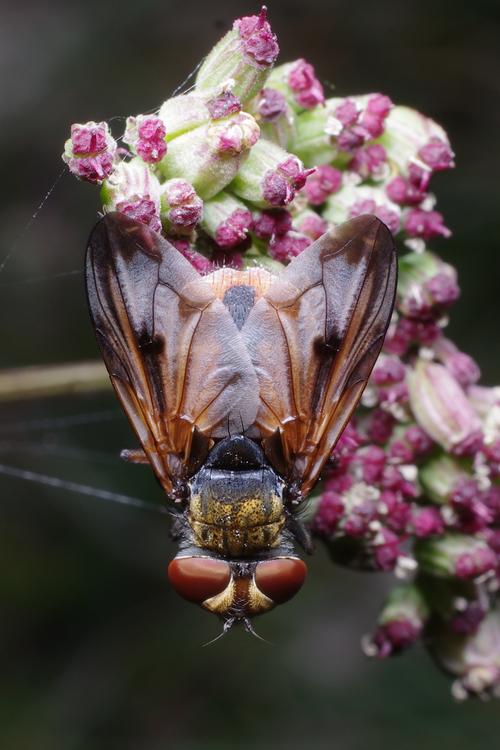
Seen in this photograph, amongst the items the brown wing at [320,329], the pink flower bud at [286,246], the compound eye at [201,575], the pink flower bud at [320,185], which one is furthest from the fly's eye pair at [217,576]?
the pink flower bud at [320,185]

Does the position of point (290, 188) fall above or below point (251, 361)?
above

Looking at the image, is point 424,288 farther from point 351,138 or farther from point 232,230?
point 232,230

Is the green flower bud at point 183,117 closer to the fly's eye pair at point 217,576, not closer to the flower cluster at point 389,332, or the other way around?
the flower cluster at point 389,332

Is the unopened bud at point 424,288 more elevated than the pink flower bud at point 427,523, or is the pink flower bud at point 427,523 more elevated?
the unopened bud at point 424,288

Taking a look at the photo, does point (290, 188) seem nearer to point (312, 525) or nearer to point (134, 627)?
point (312, 525)

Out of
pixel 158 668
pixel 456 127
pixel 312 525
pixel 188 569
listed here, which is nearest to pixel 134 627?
pixel 158 668
